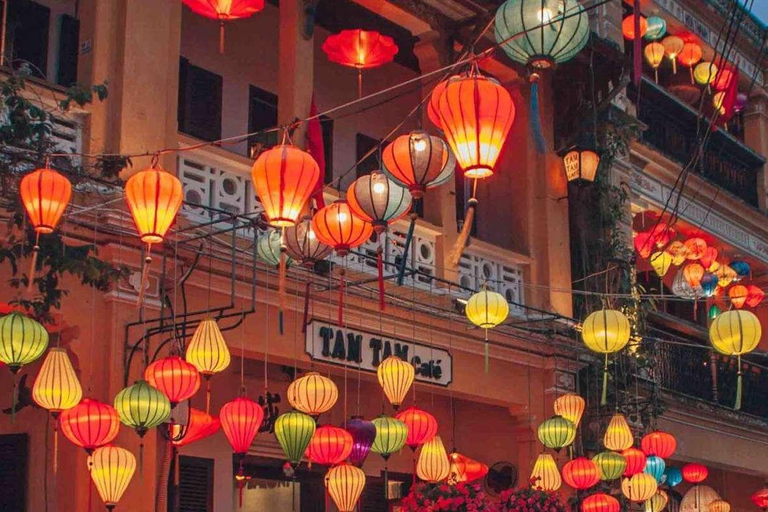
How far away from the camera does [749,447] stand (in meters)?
19.4

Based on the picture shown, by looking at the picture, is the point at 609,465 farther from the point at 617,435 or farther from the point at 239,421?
the point at 239,421

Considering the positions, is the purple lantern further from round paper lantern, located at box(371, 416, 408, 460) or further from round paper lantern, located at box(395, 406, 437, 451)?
round paper lantern, located at box(395, 406, 437, 451)

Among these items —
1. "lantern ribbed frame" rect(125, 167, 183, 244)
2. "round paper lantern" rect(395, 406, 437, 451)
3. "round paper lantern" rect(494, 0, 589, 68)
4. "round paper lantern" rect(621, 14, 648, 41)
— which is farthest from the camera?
"round paper lantern" rect(621, 14, 648, 41)

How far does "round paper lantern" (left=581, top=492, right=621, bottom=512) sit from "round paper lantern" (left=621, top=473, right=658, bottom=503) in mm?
404

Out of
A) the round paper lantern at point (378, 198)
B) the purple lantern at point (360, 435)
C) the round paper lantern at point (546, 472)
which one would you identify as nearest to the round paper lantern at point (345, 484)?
the purple lantern at point (360, 435)

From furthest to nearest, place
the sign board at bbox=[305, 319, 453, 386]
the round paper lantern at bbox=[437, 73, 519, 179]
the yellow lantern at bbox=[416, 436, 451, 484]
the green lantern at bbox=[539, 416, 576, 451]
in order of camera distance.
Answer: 1. the green lantern at bbox=[539, 416, 576, 451]
2. the yellow lantern at bbox=[416, 436, 451, 484]
3. the sign board at bbox=[305, 319, 453, 386]
4. the round paper lantern at bbox=[437, 73, 519, 179]

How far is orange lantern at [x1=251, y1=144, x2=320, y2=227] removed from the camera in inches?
341

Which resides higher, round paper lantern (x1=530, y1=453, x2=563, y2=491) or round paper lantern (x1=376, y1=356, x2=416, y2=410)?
round paper lantern (x1=376, y1=356, x2=416, y2=410)

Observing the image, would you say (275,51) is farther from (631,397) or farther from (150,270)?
(631,397)

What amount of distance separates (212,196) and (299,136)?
1273mm

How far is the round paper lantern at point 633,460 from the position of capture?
1482cm

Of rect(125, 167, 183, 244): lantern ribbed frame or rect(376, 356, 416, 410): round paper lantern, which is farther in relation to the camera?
rect(376, 356, 416, 410): round paper lantern

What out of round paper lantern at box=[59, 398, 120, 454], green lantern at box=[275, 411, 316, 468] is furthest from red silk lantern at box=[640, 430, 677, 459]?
round paper lantern at box=[59, 398, 120, 454]

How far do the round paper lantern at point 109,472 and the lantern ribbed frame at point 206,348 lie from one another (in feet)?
2.96
